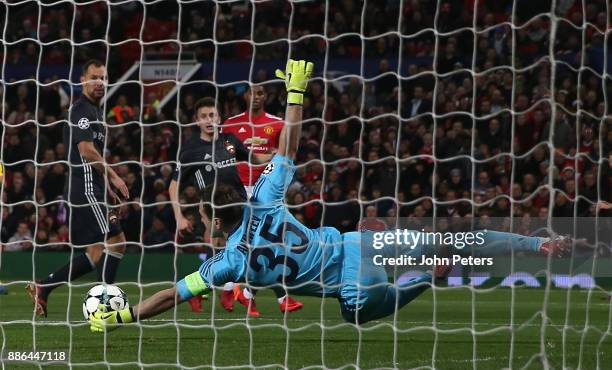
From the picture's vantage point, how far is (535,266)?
13.3 meters

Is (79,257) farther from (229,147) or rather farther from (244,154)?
(244,154)

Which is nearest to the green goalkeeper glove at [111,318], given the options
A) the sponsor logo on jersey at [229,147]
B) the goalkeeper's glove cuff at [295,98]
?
the goalkeeper's glove cuff at [295,98]

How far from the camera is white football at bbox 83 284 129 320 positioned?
26.8ft

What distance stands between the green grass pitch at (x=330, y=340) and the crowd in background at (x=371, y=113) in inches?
58.1

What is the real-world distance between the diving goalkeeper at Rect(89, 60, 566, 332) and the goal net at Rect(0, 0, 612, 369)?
20 cm

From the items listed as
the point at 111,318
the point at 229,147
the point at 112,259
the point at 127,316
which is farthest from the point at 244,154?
the point at 127,316

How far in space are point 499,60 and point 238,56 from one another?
15.1 feet

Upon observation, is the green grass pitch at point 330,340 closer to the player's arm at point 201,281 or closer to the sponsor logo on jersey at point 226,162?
the player's arm at point 201,281

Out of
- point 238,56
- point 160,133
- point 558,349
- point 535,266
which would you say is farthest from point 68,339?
point 238,56

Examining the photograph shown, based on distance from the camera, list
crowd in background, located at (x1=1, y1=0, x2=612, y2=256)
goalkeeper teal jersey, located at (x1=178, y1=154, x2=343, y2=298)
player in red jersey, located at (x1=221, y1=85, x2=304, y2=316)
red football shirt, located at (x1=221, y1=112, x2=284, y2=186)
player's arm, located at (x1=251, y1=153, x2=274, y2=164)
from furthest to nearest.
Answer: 1. crowd in background, located at (x1=1, y1=0, x2=612, y2=256)
2. player's arm, located at (x1=251, y1=153, x2=274, y2=164)
3. red football shirt, located at (x1=221, y1=112, x2=284, y2=186)
4. player in red jersey, located at (x1=221, y1=85, x2=304, y2=316)
5. goalkeeper teal jersey, located at (x1=178, y1=154, x2=343, y2=298)

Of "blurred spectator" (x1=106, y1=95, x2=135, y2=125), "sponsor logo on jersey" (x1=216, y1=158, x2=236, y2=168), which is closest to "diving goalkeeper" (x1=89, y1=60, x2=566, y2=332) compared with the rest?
"sponsor logo on jersey" (x1=216, y1=158, x2=236, y2=168)

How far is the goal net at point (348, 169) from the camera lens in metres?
7.52

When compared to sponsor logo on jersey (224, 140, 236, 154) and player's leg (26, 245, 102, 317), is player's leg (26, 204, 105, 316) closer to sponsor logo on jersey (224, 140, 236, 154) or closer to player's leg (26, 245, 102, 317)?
player's leg (26, 245, 102, 317)

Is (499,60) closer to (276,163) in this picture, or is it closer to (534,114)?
(534,114)
